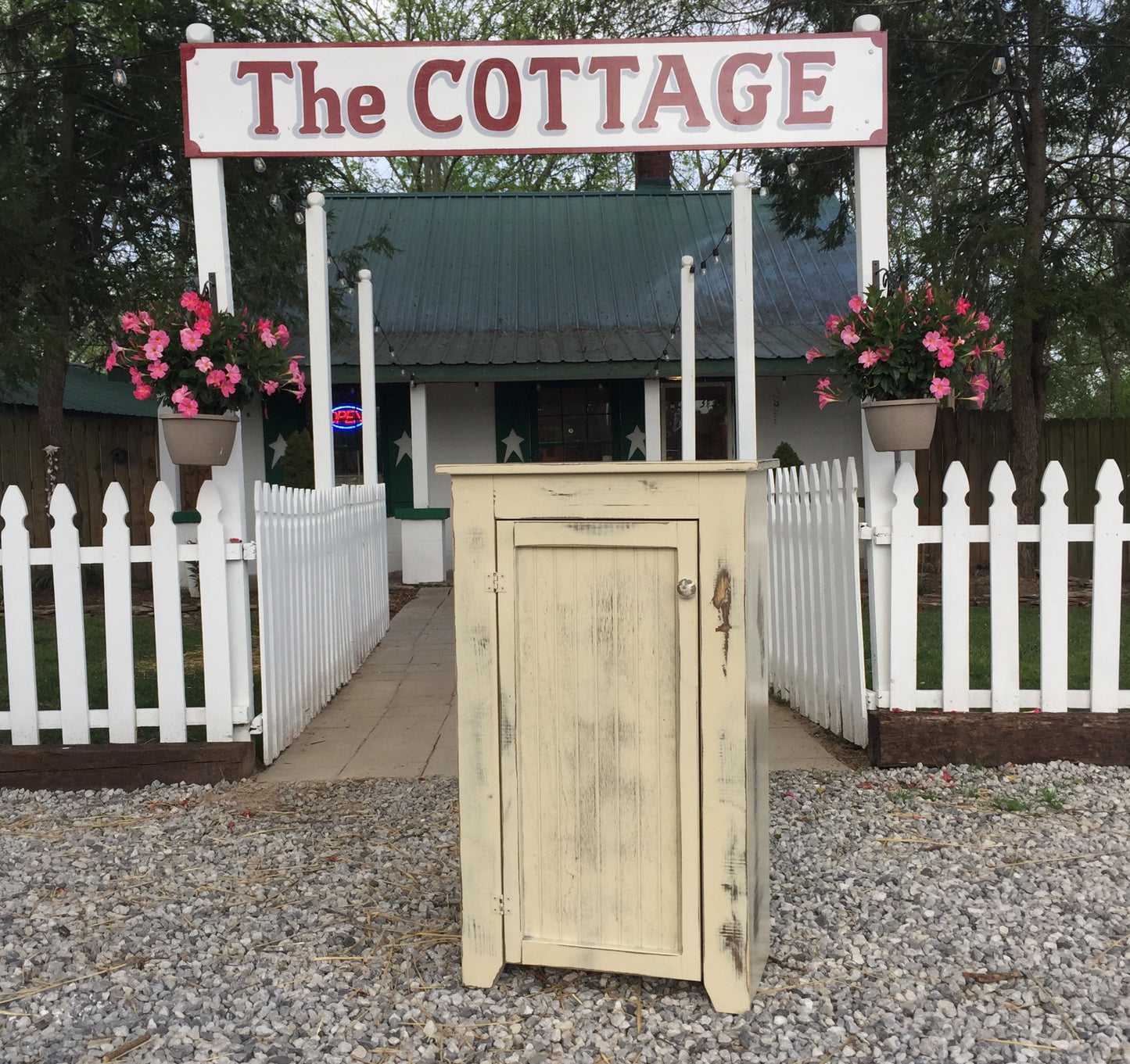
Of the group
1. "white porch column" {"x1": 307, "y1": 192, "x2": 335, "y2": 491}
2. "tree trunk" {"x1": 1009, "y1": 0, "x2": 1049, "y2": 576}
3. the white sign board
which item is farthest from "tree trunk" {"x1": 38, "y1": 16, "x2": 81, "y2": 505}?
"tree trunk" {"x1": 1009, "y1": 0, "x2": 1049, "y2": 576}

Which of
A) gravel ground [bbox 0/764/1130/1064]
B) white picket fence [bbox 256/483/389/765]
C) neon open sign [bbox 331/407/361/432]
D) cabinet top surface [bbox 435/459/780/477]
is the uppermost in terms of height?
neon open sign [bbox 331/407/361/432]

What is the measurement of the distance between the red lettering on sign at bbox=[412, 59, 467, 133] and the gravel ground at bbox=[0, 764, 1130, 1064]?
3260 mm

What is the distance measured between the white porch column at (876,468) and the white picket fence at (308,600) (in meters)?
2.70

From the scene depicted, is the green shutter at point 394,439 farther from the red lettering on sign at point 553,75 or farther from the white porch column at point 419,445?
the red lettering on sign at point 553,75

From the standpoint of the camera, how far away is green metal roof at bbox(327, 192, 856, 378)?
11.6 metres

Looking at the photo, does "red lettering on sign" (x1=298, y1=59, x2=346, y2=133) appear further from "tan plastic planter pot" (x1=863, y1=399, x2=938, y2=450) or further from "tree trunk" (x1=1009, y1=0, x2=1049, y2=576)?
"tree trunk" (x1=1009, y1=0, x2=1049, y2=576)

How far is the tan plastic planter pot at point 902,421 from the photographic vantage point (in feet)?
13.8

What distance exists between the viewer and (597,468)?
2201 millimetres

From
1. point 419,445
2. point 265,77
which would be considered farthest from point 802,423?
point 265,77

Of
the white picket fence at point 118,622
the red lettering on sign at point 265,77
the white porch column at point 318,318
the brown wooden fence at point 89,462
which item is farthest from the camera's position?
the brown wooden fence at point 89,462

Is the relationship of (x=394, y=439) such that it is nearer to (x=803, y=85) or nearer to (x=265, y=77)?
(x=265, y=77)

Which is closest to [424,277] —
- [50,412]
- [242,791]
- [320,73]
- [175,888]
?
[50,412]

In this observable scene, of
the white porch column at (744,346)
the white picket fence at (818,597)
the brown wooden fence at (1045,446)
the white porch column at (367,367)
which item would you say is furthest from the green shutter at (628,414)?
the white picket fence at (818,597)

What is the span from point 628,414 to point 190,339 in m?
8.85
